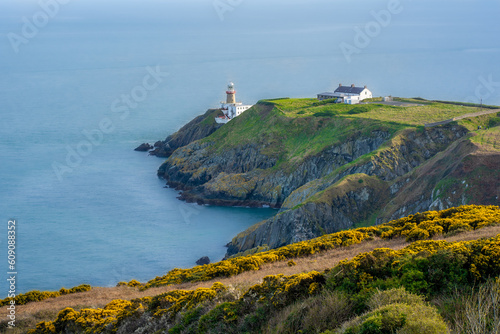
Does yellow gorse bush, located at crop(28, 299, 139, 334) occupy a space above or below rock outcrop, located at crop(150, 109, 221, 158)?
below

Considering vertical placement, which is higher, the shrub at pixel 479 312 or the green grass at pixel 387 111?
the green grass at pixel 387 111

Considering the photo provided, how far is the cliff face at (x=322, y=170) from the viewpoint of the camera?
163 feet

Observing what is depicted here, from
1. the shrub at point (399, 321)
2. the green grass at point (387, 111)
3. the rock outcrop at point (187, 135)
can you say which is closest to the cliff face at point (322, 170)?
the rock outcrop at point (187, 135)

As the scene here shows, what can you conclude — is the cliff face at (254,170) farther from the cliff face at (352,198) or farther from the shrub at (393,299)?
the shrub at (393,299)

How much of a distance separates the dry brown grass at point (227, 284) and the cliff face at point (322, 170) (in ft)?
68.7

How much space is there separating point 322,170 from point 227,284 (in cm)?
4436

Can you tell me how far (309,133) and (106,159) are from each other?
3310 cm

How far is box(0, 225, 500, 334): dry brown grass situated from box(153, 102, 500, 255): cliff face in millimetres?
20951

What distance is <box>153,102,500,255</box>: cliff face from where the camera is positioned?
49.8 meters

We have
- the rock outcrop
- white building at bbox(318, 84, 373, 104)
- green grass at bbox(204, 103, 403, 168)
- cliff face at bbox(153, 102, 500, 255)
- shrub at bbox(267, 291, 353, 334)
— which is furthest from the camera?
the rock outcrop

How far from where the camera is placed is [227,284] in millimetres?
25406

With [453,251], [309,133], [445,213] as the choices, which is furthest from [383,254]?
[309,133]

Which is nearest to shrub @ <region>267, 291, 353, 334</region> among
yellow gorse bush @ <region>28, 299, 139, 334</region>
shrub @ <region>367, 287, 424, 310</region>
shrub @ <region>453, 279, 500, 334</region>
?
shrub @ <region>367, 287, 424, 310</region>

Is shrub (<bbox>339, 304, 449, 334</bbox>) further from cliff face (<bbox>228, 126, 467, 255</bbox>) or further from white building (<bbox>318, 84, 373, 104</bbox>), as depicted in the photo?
white building (<bbox>318, 84, 373, 104</bbox>)
